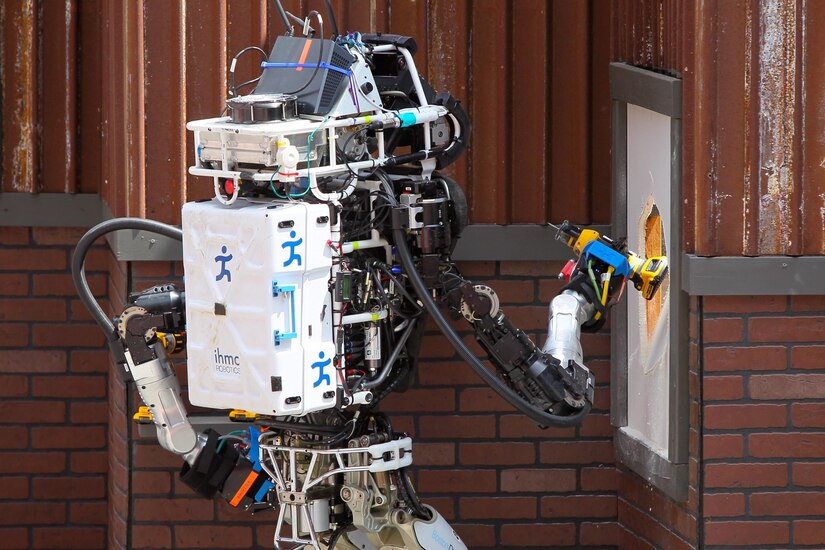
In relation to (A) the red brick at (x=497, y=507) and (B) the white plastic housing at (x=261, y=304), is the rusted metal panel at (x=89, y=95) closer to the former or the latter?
(B) the white plastic housing at (x=261, y=304)

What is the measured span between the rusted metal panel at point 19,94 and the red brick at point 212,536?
5.17 ft

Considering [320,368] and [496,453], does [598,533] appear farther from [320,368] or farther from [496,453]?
[320,368]

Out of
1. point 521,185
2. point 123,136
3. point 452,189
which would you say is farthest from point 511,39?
point 123,136

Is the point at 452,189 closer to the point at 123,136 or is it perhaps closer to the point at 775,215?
the point at 775,215

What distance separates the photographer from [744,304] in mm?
5008

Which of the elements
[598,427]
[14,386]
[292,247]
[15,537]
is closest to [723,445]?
[598,427]

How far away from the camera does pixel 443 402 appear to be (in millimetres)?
5934

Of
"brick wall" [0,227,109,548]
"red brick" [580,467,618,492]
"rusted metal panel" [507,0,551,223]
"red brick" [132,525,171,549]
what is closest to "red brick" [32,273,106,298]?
"brick wall" [0,227,109,548]

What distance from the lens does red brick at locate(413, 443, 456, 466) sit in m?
5.95

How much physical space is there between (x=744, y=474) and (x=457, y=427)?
128 centimetres

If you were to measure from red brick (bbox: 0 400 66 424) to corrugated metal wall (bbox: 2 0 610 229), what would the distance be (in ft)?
3.24

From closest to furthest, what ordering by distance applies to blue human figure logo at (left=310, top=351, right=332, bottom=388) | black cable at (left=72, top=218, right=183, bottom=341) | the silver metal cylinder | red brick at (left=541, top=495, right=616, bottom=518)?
blue human figure logo at (left=310, top=351, right=332, bottom=388) < the silver metal cylinder < black cable at (left=72, top=218, right=183, bottom=341) < red brick at (left=541, top=495, right=616, bottom=518)

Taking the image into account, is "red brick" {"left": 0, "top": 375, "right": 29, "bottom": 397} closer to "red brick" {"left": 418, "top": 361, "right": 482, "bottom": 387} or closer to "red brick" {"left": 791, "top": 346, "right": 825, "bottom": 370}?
"red brick" {"left": 418, "top": 361, "right": 482, "bottom": 387}

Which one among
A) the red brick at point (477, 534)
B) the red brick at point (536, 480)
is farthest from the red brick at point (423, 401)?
the red brick at point (477, 534)
